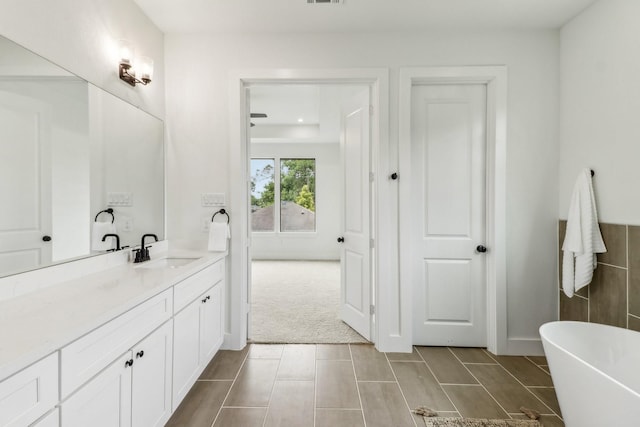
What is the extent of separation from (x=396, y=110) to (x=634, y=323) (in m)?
2.18

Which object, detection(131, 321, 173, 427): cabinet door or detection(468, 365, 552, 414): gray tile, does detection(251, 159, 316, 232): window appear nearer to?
detection(468, 365, 552, 414): gray tile

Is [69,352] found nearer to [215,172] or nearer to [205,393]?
[205,393]

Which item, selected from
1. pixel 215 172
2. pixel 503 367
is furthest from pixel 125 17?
pixel 503 367

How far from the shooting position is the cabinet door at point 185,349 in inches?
67.6

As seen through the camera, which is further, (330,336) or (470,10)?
(330,336)

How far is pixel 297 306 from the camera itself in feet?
12.2

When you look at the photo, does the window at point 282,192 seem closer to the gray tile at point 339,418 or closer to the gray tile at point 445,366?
the gray tile at point 445,366

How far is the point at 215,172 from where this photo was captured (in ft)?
8.55

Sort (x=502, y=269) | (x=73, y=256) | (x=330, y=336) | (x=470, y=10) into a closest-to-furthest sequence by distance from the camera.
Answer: (x=73, y=256), (x=470, y=10), (x=502, y=269), (x=330, y=336)

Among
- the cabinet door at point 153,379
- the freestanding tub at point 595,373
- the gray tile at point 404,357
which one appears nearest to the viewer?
the freestanding tub at point 595,373

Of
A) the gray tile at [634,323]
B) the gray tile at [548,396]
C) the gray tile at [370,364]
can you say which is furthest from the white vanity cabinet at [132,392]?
the gray tile at [634,323]

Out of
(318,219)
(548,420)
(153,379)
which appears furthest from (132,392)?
(318,219)

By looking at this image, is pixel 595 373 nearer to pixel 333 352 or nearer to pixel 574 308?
pixel 574 308

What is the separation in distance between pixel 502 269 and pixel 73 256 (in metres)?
3.04
